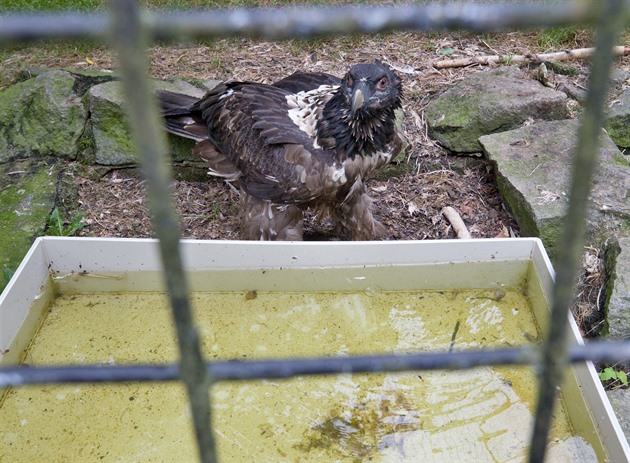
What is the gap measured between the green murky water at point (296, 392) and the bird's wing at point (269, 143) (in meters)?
0.57

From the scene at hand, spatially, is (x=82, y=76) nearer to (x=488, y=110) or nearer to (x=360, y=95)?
(x=360, y=95)

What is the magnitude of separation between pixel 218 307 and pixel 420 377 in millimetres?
1064

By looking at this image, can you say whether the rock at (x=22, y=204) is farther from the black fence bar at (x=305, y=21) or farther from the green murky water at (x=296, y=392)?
the black fence bar at (x=305, y=21)

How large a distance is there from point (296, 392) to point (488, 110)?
2.38 m

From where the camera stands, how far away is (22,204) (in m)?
4.11

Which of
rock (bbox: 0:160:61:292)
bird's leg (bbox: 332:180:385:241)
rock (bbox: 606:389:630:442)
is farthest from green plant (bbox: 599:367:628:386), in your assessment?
rock (bbox: 0:160:61:292)

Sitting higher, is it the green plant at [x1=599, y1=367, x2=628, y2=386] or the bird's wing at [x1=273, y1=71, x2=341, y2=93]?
the bird's wing at [x1=273, y1=71, x2=341, y2=93]

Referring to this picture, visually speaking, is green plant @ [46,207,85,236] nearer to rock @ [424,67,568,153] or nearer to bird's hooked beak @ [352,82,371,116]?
bird's hooked beak @ [352,82,371,116]

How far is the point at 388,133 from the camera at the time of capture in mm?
3590

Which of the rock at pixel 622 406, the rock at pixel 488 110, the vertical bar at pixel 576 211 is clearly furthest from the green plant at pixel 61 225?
the vertical bar at pixel 576 211

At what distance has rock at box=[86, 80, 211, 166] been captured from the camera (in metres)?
4.50

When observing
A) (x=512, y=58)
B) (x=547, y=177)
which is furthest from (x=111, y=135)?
(x=512, y=58)

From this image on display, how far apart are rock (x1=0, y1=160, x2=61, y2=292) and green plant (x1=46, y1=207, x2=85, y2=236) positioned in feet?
0.12

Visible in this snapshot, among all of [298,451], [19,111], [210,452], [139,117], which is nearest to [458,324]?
[298,451]
